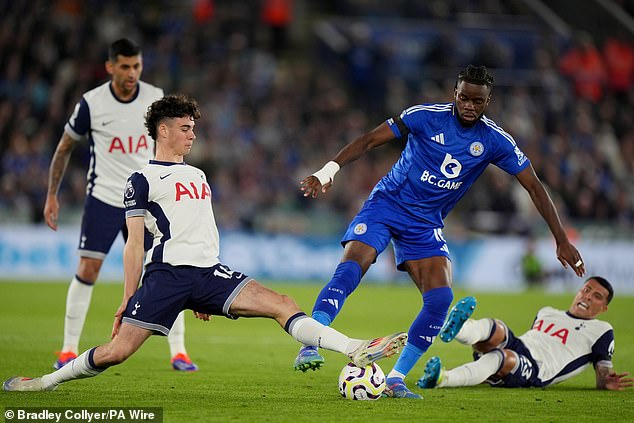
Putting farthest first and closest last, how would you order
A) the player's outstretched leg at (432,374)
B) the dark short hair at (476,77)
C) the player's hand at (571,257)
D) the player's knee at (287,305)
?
1. the player's outstretched leg at (432,374)
2. the dark short hair at (476,77)
3. the player's hand at (571,257)
4. the player's knee at (287,305)

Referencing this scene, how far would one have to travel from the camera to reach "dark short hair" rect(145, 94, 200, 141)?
7074mm

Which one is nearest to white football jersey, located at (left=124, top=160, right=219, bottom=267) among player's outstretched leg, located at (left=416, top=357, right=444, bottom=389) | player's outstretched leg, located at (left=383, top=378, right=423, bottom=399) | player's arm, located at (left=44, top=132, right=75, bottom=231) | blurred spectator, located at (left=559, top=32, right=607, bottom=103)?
player's outstretched leg, located at (left=383, top=378, right=423, bottom=399)

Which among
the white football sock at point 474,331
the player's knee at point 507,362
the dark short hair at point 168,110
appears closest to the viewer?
the dark short hair at point 168,110

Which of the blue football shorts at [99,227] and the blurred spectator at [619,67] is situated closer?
the blue football shorts at [99,227]

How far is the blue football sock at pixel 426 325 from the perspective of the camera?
775 centimetres

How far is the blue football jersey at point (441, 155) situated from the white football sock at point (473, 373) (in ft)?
3.97

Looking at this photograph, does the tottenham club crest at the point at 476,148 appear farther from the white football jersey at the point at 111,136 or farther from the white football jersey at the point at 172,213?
the white football jersey at the point at 111,136

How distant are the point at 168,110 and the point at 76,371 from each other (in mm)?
1883

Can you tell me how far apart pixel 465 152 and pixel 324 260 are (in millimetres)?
14160

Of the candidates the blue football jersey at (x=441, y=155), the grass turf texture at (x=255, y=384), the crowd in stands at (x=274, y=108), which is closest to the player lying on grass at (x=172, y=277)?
the grass turf texture at (x=255, y=384)

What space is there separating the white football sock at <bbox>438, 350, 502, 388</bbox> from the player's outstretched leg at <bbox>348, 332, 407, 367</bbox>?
181cm

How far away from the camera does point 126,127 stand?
9.27 m

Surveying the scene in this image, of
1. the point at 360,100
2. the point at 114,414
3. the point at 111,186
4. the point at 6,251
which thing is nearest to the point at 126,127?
the point at 111,186

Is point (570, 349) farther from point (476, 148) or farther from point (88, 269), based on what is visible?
point (88, 269)
